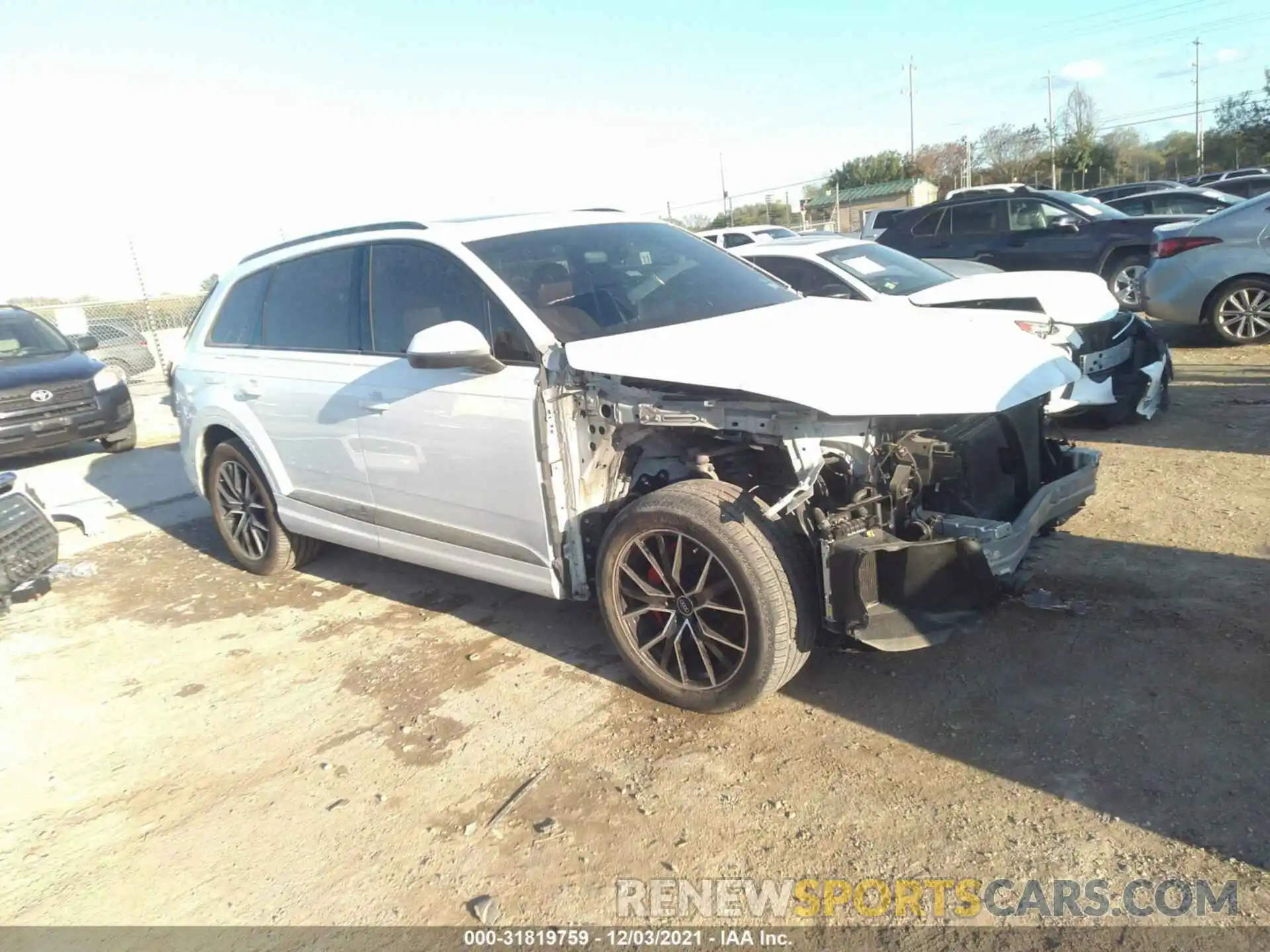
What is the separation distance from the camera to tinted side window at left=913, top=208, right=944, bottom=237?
11.8 metres

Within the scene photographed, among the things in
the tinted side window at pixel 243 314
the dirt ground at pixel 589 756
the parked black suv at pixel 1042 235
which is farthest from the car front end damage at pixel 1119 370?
the tinted side window at pixel 243 314

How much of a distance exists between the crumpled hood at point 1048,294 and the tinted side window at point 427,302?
3974 mm

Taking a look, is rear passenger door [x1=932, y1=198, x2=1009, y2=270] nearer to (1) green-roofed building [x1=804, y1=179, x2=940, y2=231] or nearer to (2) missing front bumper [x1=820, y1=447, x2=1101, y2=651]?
(2) missing front bumper [x1=820, y1=447, x2=1101, y2=651]

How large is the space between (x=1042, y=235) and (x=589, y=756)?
1037cm

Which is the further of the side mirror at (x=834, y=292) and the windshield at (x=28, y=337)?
the windshield at (x=28, y=337)

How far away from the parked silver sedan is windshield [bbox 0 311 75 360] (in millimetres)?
11606

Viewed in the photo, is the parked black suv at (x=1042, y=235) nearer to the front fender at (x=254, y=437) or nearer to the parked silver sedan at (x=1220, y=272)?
the parked silver sedan at (x=1220, y=272)

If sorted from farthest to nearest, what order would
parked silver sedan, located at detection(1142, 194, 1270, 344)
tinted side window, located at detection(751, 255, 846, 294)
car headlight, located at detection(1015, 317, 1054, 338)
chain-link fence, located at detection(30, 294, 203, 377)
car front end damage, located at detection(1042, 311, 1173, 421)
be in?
chain-link fence, located at detection(30, 294, 203, 377)
parked silver sedan, located at detection(1142, 194, 1270, 344)
tinted side window, located at detection(751, 255, 846, 294)
car front end damage, located at detection(1042, 311, 1173, 421)
car headlight, located at detection(1015, 317, 1054, 338)

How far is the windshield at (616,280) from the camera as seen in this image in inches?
149

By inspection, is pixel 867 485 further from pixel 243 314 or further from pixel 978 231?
pixel 978 231

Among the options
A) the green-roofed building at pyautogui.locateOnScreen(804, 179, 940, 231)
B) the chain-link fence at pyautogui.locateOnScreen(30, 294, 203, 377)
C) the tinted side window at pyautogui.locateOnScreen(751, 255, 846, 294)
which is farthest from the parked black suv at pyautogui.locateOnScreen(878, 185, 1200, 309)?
the green-roofed building at pyautogui.locateOnScreen(804, 179, 940, 231)

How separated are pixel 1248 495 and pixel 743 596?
11.8 feet

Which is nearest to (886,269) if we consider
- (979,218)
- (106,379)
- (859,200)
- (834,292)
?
(834,292)

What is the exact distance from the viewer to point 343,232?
4637 millimetres
